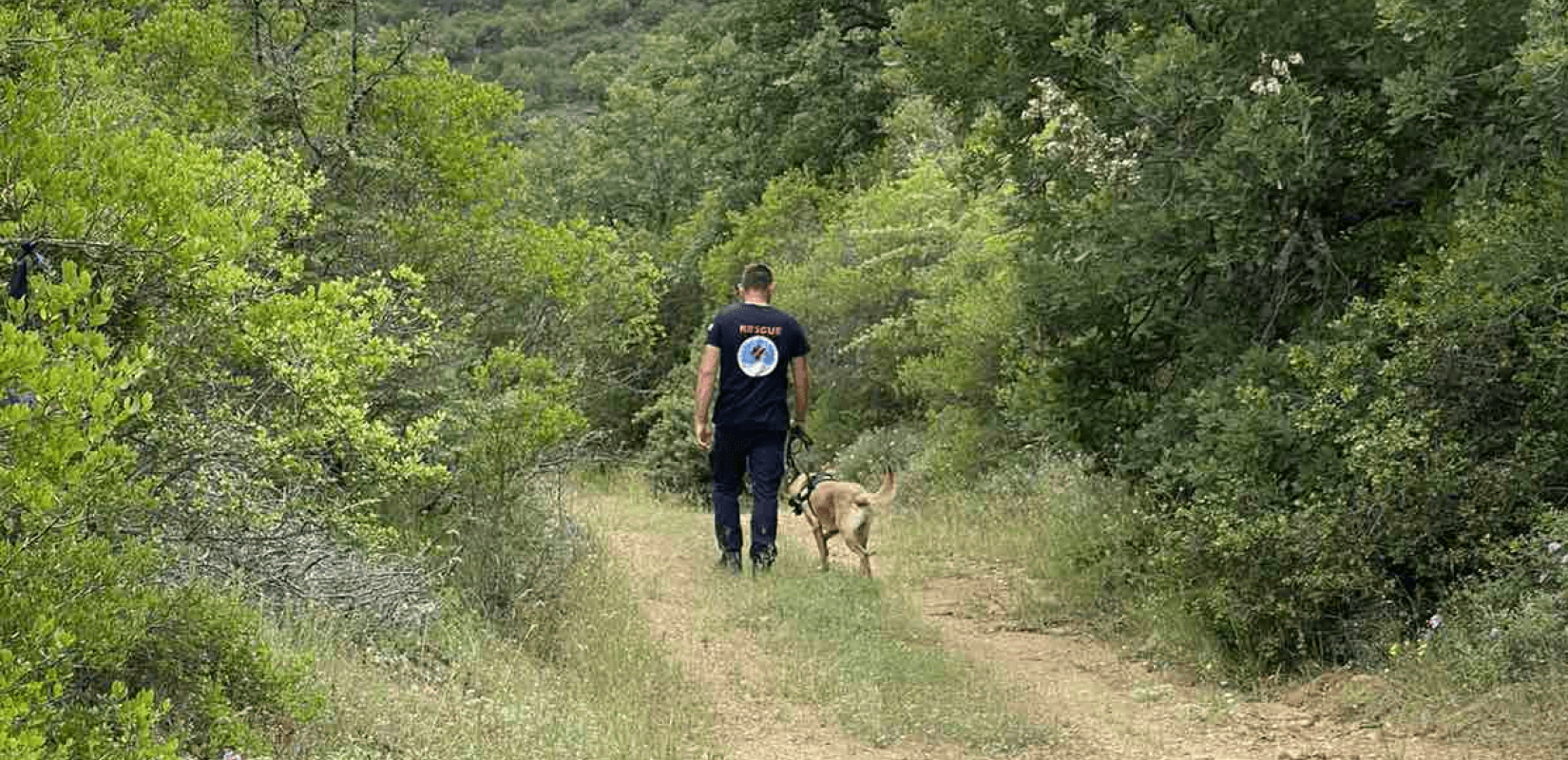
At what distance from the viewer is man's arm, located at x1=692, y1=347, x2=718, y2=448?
9.89 meters

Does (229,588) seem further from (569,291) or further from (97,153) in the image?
(569,291)

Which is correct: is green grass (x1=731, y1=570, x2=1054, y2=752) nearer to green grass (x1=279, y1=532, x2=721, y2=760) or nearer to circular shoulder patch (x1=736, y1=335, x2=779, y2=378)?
green grass (x1=279, y1=532, x2=721, y2=760)

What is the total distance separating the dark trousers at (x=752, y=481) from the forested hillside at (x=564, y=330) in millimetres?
1057

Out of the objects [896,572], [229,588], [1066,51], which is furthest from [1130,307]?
[229,588]

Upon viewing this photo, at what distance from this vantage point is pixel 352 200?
9.48 meters

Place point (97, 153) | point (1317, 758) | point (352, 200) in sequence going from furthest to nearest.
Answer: point (352, 200), point (1317, 758), point (97, 153)

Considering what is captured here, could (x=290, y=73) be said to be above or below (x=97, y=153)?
above

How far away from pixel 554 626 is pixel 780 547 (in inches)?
152

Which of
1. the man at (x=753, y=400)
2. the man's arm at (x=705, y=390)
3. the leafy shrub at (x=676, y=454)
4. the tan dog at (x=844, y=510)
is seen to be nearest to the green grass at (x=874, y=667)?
the tan dog at (x=844, y=510)

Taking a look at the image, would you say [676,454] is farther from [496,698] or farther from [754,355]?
[496,698]

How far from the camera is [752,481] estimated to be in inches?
403

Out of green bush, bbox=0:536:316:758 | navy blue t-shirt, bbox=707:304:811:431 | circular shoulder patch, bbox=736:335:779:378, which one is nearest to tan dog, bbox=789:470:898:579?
navy blue t-shirt, bbox=707:304:811:431

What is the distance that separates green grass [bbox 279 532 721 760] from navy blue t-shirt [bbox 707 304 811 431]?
95.4 inches

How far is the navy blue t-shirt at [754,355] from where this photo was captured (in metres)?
9.91
